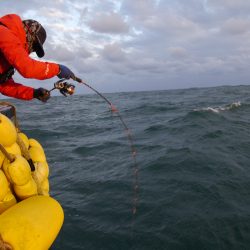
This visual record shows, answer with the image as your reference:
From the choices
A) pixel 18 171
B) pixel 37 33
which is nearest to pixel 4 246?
pixel 18 171

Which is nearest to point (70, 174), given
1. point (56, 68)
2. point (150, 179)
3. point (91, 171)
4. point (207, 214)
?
point (91, 171)

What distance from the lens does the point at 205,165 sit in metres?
9.53

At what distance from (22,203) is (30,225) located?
37cm

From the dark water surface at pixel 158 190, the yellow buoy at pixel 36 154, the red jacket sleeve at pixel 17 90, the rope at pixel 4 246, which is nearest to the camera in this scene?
the rope at pixel 4 246

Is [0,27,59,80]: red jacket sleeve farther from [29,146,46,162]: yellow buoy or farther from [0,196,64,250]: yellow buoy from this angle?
[0,196,64,250]: yellow buoy

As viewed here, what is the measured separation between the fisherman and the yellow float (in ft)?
2.48

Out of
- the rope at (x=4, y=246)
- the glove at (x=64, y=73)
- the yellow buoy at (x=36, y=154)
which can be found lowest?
the rope at (x=4, y=246)

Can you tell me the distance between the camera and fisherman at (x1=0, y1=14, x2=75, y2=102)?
3.75 m

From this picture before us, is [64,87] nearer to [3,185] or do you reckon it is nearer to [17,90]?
[17,90]

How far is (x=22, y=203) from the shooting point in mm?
3168

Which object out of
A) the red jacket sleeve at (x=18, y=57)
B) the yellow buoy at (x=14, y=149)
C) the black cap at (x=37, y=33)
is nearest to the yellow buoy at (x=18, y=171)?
the yellow buoy at (x=14, y=149)

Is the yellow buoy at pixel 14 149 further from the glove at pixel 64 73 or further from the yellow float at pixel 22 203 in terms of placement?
the glove at pixel 64 73

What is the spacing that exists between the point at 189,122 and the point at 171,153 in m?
6.74

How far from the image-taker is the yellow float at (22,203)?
2.81 meters
